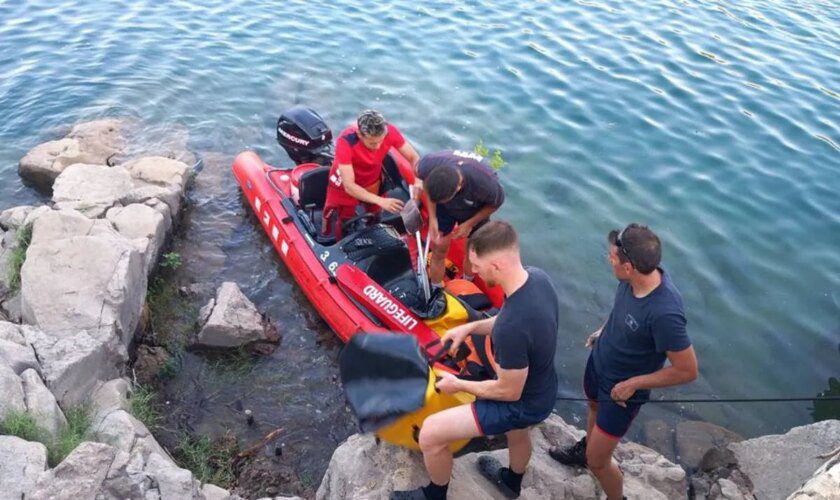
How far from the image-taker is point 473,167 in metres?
5.93

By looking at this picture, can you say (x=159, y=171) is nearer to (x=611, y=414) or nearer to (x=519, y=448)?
(x=519, y=448)

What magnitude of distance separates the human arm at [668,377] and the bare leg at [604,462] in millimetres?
308

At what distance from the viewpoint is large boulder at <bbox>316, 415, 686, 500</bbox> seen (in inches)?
177

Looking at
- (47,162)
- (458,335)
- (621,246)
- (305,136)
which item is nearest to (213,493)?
(458,335)

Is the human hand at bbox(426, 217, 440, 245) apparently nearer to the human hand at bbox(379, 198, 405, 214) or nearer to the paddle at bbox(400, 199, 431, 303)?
the paddle at bbox(400, 199, 431, 303)

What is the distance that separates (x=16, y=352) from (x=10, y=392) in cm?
59

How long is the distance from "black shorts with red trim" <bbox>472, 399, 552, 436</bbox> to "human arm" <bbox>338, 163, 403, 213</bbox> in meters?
2.95

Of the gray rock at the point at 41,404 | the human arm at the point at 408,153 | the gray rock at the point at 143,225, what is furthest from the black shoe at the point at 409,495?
the gray rock at the point at 143,225

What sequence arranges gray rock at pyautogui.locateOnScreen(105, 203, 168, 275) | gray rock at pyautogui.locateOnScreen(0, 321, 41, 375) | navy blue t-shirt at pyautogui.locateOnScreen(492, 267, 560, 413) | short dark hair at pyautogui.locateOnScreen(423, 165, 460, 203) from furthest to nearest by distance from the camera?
gray rock at pyautogui.locateOnScreen(105, 203, 168, 275) → short dark hair at pyautogui.locateOnScreen(423, 165, 460, 203) → gray rock at pyautogui.locateOnScreen(0, 321, 41, 375) → navy blue t-shirt at pyautogui.locateOnScreen(492, 267, 560, 413)

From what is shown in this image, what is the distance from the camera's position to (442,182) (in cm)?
548

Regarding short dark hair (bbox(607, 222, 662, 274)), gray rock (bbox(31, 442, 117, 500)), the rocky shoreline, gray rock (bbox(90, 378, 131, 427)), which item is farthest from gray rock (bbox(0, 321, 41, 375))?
short dark hair (bbox(607, 222, 662, 274))

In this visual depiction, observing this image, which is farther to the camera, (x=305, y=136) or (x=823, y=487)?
(x=305, y=136)

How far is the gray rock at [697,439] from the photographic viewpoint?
5.89m

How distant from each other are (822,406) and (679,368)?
361cm
